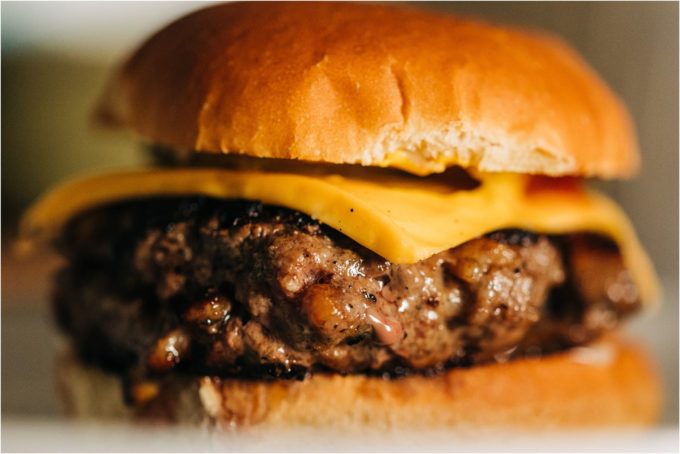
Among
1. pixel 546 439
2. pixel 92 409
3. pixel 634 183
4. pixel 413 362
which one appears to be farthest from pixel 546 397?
pixel 634 183

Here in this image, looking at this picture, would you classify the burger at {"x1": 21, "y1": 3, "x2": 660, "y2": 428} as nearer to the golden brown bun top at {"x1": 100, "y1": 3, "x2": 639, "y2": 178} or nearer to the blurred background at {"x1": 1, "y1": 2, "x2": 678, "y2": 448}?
the golden brown bun top at {"x1": 100, "y1": 3, "x2": 639, "y2": 178}

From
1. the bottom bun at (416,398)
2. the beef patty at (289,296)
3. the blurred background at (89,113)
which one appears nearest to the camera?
the beef patty at (289,296)

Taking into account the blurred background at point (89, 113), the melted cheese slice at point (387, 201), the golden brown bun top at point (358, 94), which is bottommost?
the blurred background at point (89, 113)

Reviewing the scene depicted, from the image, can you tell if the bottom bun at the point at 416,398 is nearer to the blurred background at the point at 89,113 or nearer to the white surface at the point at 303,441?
the white surface at the point at 303,441

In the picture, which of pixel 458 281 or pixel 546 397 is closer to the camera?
pixel 458 281

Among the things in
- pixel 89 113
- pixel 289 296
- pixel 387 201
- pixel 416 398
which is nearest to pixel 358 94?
pixel 387 201

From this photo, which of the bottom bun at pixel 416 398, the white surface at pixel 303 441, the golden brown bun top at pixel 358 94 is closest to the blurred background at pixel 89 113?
the bottom bun at pixel 416 398

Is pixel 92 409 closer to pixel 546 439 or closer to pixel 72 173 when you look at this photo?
pixel 546 439

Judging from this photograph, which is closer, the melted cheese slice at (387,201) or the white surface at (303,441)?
the melted cheese slice at (387,201)
